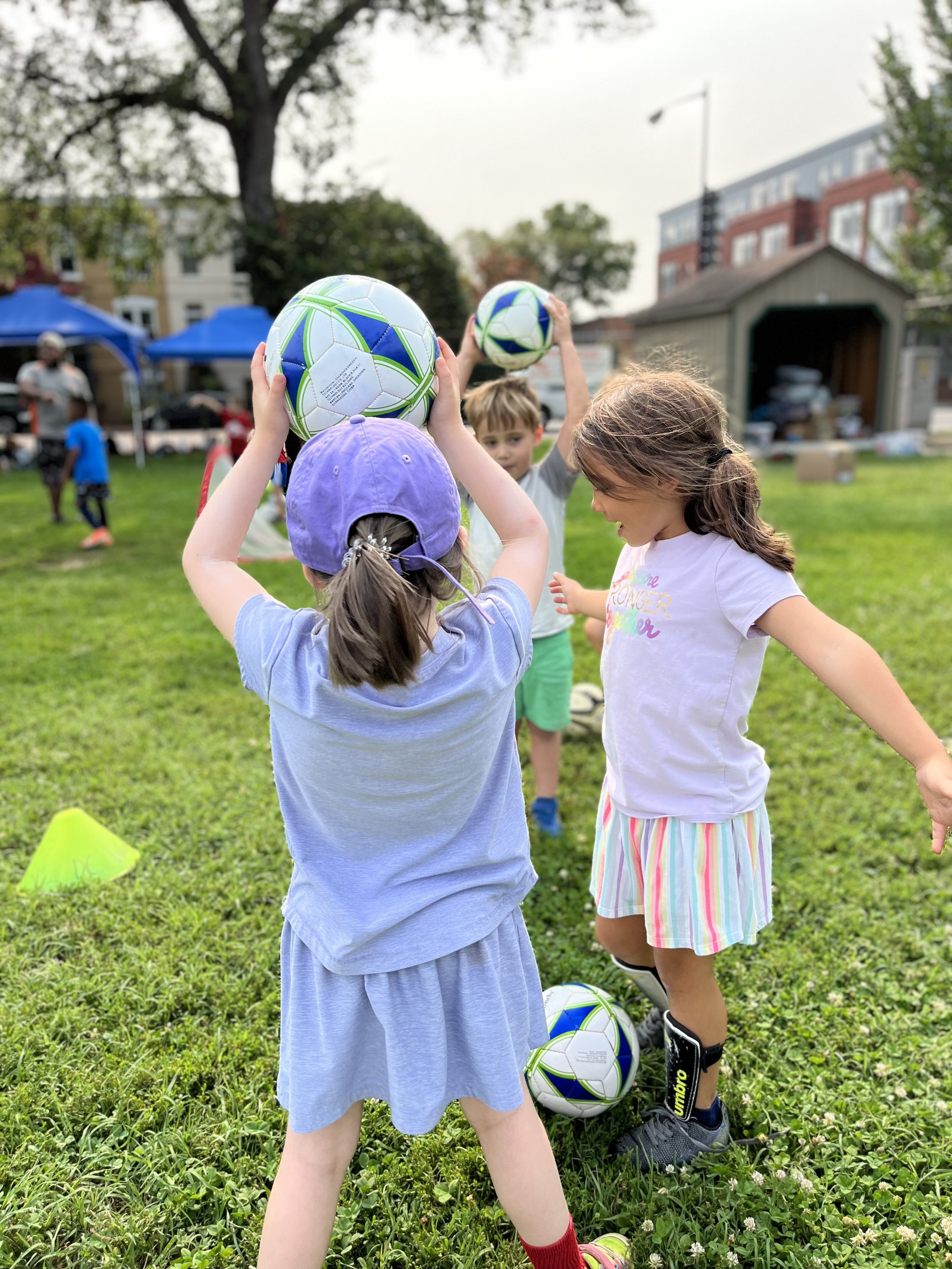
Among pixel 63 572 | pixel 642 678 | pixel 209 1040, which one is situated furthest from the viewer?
pixel 63 572

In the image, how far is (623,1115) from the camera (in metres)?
2.35

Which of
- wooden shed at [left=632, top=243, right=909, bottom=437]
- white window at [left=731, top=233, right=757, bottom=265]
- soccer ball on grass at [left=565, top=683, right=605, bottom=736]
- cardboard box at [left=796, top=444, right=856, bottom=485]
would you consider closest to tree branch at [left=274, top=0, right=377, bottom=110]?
wooden shed at [left=632, top=243, right=909, bottom=437]

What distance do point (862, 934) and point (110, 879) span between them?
2766mm

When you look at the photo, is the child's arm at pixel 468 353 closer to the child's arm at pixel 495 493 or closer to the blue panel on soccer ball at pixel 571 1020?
the child's arm at pixel 495 493

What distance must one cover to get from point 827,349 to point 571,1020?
2613 centimetres

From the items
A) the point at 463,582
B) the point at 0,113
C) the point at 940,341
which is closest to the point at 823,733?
the point at 463,582

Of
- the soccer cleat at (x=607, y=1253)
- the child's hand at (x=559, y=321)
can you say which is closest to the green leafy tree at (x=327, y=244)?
the child's hand at (x=559, y=321)

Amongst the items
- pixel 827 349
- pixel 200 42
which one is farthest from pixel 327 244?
pixel 827 349

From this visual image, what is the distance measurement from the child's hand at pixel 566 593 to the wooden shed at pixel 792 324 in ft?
58.7

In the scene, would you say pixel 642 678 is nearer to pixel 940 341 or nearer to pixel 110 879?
pixel 110 879

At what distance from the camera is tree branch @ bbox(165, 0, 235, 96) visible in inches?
734

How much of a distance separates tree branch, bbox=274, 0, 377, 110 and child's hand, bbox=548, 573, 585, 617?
2167 centimetres

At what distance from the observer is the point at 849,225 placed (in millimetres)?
48656

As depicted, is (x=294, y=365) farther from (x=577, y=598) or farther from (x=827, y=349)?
(x=827, y=349)
